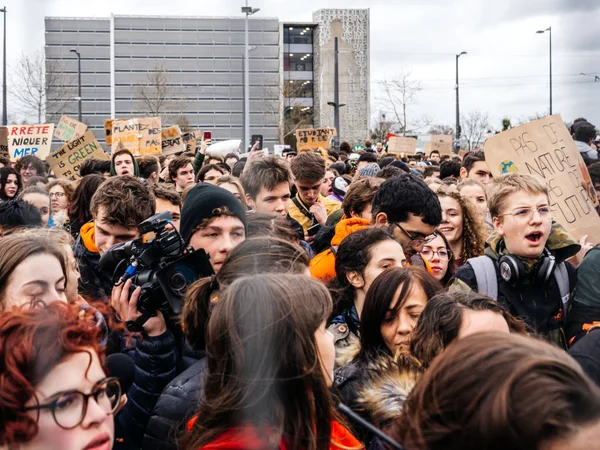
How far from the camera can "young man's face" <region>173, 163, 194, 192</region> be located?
750 centimetres

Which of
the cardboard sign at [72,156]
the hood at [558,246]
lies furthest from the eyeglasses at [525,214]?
the cardboard sign at [72,156]

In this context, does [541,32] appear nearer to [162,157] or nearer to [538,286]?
[538,286]

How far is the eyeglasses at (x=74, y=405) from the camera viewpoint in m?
1.46

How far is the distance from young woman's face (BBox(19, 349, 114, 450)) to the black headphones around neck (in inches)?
90.4

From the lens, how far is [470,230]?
4.98 meters

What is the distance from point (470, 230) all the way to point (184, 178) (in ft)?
11.3

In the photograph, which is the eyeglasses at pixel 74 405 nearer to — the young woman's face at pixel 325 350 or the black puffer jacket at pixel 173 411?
the young woman's face at pixel 325 350

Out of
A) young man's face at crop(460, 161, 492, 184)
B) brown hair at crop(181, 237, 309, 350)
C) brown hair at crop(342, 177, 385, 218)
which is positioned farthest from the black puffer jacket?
young man's face at crop(460, 161, 492, 184)

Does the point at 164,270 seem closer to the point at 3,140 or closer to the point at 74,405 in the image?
the point at 74,405

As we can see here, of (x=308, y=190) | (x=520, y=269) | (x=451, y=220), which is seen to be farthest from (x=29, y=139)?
(x=520, y=269)

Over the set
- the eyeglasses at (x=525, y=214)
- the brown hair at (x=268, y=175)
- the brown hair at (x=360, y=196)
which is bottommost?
the eyeglasses at (x=525, y=214)

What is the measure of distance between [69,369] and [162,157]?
10.3 meters

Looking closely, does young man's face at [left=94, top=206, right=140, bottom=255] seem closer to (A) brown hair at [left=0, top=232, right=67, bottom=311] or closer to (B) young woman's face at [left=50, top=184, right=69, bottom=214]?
(A) brown hair at [left=0, top=232, right=67, bottom=311]

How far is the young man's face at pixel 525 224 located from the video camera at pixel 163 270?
1.63 meters
